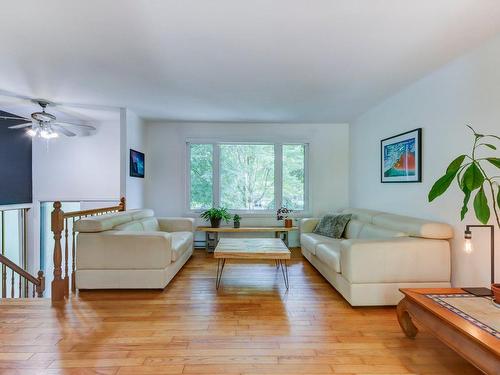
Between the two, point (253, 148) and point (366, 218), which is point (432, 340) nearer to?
point (366, 218)

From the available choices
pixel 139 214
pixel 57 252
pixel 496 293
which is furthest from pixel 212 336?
pixel 139 214

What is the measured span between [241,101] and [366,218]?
2374mm

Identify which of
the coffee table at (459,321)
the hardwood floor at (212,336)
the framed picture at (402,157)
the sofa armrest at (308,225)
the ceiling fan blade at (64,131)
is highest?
the ceiling fan blade at (64,131)

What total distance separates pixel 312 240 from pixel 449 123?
210 cm

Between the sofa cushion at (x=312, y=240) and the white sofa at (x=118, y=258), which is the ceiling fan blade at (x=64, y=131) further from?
the sofa cushion at (x=312, y=240)

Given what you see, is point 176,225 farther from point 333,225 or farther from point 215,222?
point 333,225

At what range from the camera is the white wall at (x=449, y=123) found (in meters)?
2.50

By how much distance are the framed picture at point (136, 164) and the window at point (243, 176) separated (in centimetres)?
86

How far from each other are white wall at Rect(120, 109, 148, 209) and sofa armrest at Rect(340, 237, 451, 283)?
338 centimetres

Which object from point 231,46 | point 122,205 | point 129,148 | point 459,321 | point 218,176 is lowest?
point 459,321

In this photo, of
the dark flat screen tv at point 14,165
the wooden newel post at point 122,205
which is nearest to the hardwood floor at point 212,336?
the wooden newel post at point 122,205

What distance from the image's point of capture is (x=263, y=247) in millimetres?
3465

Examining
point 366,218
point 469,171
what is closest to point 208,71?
point 469,171

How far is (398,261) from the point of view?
2.75 meters
